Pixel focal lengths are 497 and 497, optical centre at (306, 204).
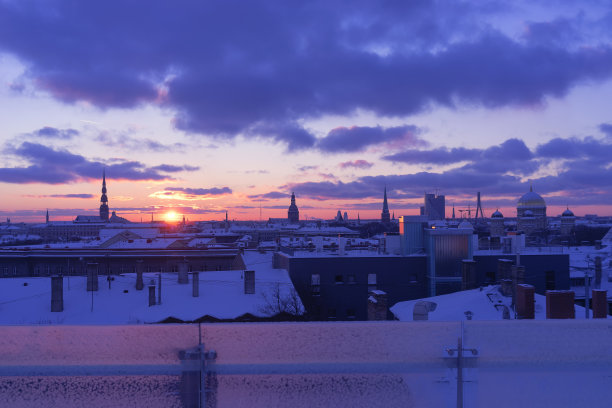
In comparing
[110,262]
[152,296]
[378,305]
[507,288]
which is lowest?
[110,262]

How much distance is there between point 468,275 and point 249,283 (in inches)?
A: 413

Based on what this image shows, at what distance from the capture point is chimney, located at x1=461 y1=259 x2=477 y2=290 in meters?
23.9

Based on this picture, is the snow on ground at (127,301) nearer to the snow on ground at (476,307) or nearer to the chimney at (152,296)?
the chimney at (152,296)

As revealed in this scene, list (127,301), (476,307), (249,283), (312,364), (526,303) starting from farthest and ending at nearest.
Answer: (249,283)
(127,301)
(476,307)
(526,303)
(312,364)

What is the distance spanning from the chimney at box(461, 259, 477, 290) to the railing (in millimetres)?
22802

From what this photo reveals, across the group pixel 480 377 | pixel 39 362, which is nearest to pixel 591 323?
pixel 480 377

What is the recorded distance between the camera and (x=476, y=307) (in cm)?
1719

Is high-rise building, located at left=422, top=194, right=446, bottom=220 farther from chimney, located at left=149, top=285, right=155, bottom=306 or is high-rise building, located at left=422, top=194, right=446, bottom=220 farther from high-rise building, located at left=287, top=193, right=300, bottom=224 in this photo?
chimney, located at left=149, top=285, right=155, bottom=306

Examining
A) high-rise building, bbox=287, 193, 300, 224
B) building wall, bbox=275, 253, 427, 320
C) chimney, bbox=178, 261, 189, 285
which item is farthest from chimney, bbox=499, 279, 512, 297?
high-rise building, bbox=287, 193, 300, 224

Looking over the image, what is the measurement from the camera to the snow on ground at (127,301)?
64.6 feet

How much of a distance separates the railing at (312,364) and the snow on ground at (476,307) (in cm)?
1403

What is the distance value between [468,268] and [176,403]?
23.5 m

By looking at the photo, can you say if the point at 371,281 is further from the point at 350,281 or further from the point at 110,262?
the point at 110,262

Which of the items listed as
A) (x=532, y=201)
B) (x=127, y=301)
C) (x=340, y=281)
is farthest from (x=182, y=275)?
(x=532, y=201)
